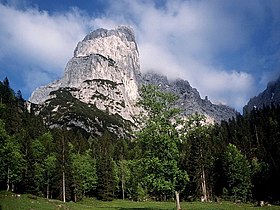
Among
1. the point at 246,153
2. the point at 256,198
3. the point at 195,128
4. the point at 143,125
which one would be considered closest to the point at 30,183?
the point at 143,125

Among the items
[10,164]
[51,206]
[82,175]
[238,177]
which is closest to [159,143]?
[51,206]

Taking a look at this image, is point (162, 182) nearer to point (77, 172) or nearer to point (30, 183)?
point (30, 183)

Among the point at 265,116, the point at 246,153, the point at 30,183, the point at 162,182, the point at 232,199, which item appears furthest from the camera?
the point at 265,116

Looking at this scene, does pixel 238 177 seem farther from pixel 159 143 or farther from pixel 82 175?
pixel 159 143

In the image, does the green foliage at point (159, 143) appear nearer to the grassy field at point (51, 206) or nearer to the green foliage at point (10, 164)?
the grassy field at point (51, 206)

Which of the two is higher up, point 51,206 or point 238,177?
point 238,177

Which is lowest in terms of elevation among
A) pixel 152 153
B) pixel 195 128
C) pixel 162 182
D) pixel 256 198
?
pixel 256 198

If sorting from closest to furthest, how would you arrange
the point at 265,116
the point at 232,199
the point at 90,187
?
the point at 232,199, the point at 90,187, the point at 265,116

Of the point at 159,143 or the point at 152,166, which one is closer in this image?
the point at 152,166

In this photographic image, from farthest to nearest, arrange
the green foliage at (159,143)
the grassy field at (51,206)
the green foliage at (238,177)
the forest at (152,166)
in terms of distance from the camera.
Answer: the green foliage at (238,177) → the grassy field at (51,206) → the forest at (152,166) → the green foliage at (159,143)

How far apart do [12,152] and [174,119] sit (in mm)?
45970

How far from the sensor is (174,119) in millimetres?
43875

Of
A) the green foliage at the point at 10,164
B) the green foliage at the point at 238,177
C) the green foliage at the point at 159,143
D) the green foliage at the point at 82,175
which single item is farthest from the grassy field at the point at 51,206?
the green foliage at the point at 238,177

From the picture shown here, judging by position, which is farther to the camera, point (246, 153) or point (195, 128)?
point (246, 153)
